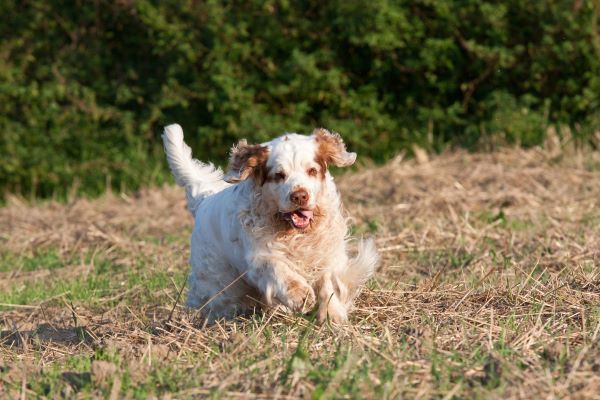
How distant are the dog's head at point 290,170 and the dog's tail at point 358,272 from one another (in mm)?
344

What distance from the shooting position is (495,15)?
42.0 ft

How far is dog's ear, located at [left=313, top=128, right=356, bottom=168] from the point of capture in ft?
16.3

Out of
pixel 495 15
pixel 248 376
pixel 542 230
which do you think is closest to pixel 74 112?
pixel 495 15

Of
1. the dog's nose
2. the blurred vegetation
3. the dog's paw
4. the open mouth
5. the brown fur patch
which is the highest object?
the brown fur patch

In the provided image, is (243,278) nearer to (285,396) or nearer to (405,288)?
(405,288)

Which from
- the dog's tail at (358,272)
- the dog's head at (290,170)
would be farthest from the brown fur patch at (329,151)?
the dog's tail at (358,272)

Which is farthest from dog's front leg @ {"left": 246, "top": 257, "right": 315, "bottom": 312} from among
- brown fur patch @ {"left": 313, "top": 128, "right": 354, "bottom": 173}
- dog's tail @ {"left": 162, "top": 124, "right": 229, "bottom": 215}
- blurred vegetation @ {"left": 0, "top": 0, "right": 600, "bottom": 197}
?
blurred vegetation @ {"left": 0, "top": 0, "right": 600, "bottom": 197}

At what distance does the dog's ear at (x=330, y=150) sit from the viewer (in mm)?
4961

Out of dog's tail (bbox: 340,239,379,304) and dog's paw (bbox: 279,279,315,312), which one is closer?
dog's paw (bbox: 279,279,315,312)

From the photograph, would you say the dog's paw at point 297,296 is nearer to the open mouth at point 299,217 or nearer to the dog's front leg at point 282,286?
the dog's front leg at point 282,286

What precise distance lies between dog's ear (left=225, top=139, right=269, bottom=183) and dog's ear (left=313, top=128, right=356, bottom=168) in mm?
255

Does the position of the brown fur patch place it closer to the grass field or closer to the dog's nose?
the dog's nose

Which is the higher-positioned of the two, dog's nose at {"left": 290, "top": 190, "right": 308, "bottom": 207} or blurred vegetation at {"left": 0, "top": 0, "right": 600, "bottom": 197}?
dog's nose at {"left": 290, "top": 190, "right": 308, "bottom": 207}

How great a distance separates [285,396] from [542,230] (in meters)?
4.42
